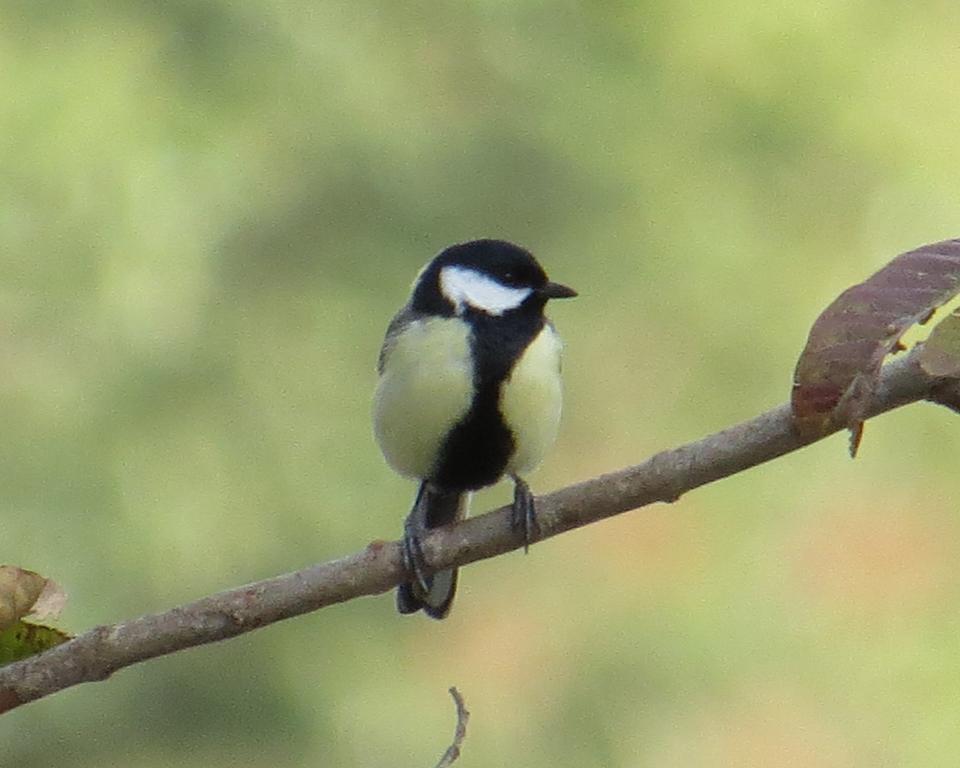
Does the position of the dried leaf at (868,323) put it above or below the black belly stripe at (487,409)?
above

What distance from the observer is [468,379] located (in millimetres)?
2092

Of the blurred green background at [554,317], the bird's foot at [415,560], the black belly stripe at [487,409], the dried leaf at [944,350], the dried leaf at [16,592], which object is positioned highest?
the dried leaf at [944,350]

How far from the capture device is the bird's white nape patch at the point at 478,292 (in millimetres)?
2207

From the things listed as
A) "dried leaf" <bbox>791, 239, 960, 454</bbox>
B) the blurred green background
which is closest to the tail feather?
"dried leaf" <bbox>791, 239, 960, 454</bbox>

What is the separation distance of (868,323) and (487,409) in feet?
3.46

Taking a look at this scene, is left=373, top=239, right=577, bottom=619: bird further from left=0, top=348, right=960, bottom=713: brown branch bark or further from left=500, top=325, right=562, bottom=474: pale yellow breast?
left=0, top=348, right=960, bottom=713: brown branch bark

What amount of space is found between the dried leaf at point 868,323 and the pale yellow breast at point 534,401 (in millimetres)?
1013

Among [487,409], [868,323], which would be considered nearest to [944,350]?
[868,323]

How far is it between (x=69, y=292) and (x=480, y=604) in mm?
1235

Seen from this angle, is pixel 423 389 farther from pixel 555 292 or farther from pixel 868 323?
pixel 868 323

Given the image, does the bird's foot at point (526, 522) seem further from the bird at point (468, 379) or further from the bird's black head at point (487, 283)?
the bird's black head at point (487, 283)

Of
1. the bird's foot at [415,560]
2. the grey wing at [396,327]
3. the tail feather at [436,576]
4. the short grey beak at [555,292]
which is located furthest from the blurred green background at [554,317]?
the bird's foot at [415,560]

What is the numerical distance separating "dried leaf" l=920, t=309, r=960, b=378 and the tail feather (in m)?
1.06

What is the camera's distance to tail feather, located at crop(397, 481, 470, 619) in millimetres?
2242
